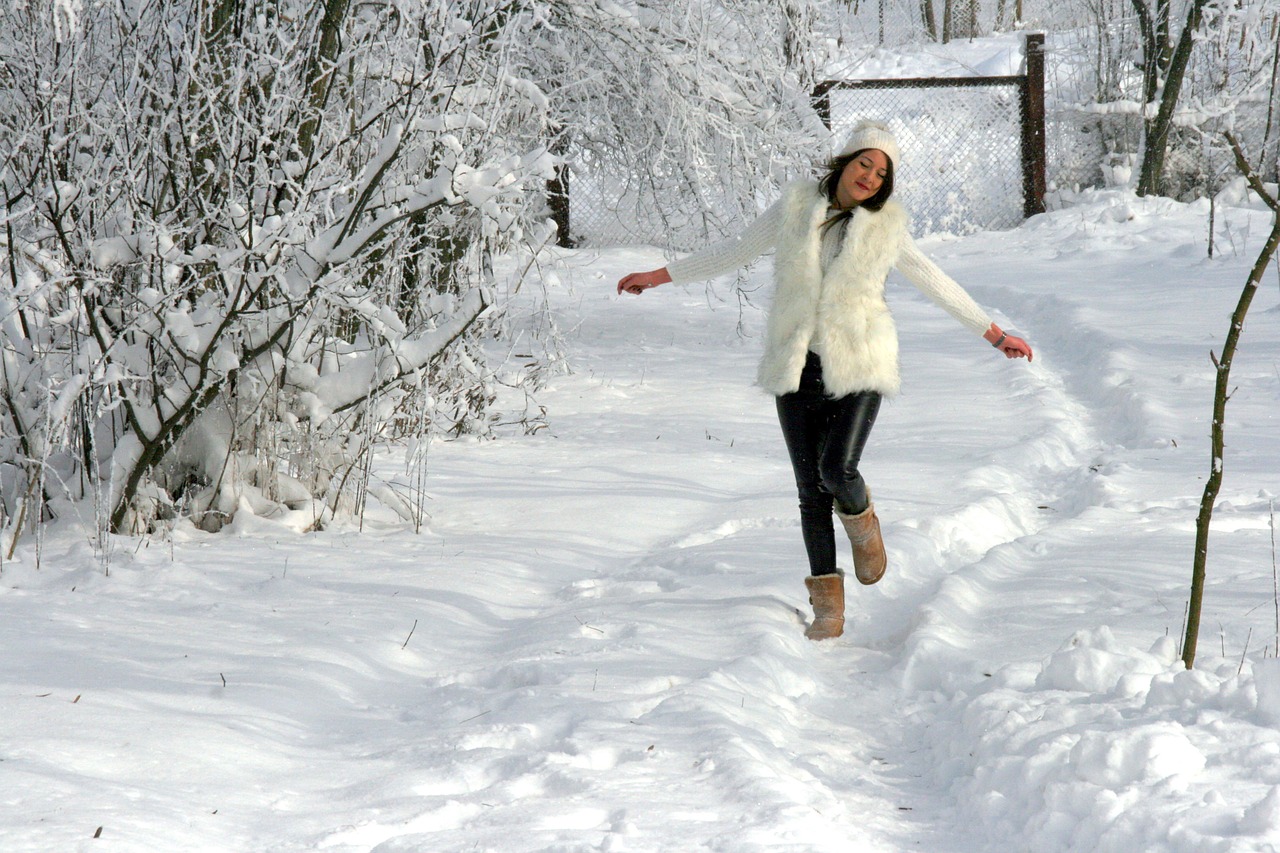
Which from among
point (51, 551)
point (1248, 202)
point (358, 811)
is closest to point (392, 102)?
point (51, 551)

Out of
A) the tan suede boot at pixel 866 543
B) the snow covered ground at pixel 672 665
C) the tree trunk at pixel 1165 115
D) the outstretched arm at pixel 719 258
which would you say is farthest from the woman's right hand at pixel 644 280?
the tree trunk at pixel 1165 115

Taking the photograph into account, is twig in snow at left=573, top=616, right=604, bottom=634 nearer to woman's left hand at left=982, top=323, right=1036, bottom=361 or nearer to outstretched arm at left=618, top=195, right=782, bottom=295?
outstretched arm at left=618, top=195, right=782, bottom=295

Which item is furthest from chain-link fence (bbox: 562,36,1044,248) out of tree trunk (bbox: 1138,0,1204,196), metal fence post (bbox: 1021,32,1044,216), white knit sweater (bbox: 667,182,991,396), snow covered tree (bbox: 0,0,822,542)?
white knit sweater (bbox: 667,182,991,396)

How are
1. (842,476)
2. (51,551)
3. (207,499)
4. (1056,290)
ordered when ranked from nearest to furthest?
(842,476), (51,551), (207,499), (1056,290)

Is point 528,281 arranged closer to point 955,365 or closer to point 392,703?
point 955,365

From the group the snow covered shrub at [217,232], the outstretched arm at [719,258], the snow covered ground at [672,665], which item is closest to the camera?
the snow covered ground at [672,665]

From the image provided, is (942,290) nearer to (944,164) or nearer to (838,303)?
(838,303)

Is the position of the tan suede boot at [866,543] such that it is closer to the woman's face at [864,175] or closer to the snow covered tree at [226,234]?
the woman's face at [864,175]

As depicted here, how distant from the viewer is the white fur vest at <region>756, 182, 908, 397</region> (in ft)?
11.6

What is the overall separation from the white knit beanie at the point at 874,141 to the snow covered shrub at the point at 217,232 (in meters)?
1.07

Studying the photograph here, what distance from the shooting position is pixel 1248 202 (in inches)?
548

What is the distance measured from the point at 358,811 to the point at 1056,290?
9.38m

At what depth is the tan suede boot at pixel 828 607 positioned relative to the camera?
12.1ft

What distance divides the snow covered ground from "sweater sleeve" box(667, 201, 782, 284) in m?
1.09
